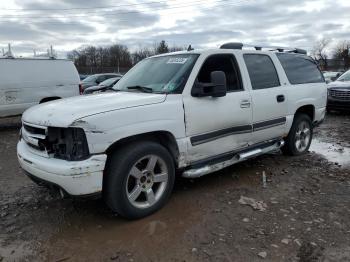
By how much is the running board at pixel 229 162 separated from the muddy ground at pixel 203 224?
348 millimetres

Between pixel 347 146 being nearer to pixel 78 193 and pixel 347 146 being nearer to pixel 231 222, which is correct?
pixel 231 222

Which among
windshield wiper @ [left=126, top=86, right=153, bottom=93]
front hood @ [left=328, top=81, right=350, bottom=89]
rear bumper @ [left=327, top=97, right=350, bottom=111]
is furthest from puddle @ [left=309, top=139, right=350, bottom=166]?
front hood @ [left=328, top=81, right=350, bottom=89]

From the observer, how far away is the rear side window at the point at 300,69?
19.7 ft

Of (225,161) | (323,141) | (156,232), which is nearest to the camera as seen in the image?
(156,232)

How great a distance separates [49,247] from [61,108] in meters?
1.39

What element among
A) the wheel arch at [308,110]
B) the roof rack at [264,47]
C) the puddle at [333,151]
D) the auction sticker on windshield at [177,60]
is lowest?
the puddle at [333,151]

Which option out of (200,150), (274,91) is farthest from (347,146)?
(200,150)

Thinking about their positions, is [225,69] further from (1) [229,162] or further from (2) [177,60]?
(1) [229,162]

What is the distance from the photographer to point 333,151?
6980 millimetres

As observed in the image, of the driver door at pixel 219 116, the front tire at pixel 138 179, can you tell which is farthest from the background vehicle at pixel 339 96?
the front tire at pixel 138 179

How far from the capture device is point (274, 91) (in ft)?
18.0

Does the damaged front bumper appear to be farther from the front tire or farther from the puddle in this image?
the puddle

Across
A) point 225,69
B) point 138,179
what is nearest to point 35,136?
point 138,179

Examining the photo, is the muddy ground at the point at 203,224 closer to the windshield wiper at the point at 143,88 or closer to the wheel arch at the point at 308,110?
the wheel arch at the point at 308,110
